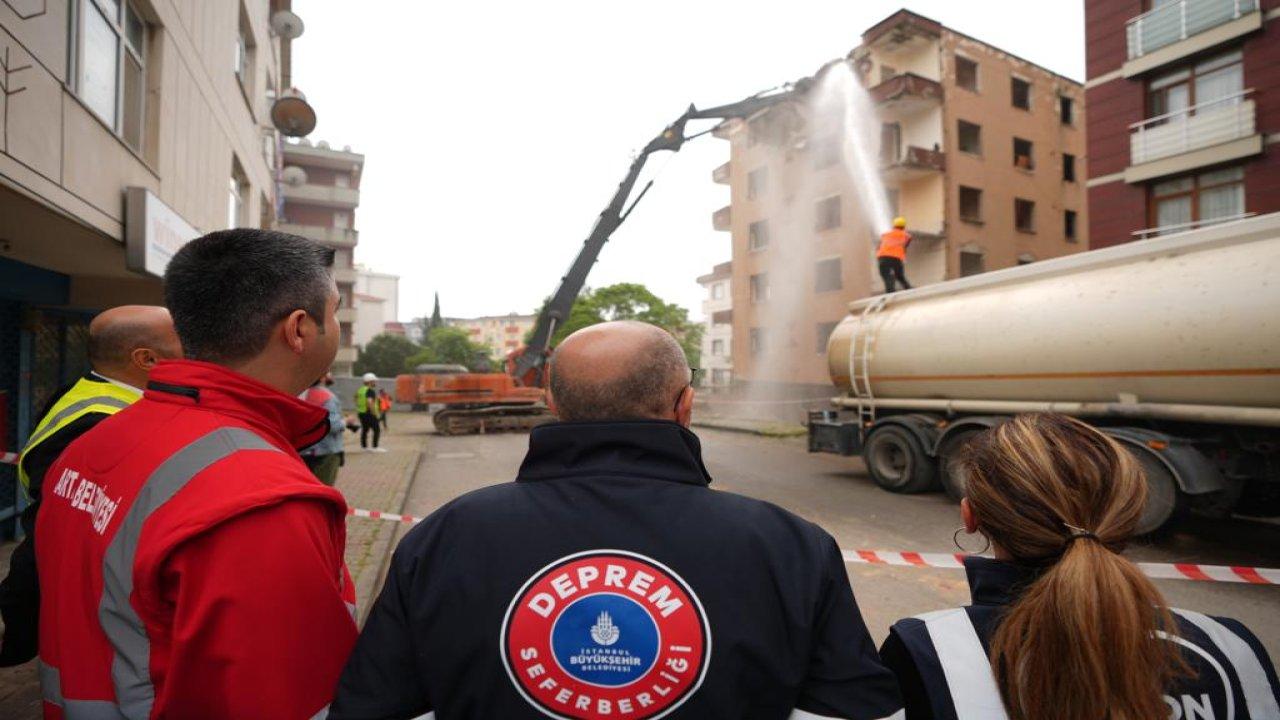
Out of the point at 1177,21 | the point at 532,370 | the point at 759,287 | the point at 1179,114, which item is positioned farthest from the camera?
the point at 759,287

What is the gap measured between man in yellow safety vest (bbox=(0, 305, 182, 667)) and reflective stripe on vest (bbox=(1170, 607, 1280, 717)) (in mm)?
2967

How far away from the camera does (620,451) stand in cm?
146

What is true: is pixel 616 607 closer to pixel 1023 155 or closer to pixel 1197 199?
pixel 1197 199

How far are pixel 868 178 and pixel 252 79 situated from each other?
2044 cm

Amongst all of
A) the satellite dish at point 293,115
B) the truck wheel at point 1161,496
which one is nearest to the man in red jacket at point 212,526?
the truck wheel at point 1161,496

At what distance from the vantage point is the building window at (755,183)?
30.2 meters

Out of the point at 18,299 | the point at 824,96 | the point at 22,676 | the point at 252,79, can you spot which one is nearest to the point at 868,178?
the point at 824,96

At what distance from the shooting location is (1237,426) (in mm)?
6582

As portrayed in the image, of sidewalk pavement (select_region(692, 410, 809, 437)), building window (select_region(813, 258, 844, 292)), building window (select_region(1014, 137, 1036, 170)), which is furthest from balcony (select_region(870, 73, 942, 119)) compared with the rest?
sidewalk pavement (select_region(692, 410, 809, 437))

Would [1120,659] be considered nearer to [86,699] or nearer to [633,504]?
[633,504]

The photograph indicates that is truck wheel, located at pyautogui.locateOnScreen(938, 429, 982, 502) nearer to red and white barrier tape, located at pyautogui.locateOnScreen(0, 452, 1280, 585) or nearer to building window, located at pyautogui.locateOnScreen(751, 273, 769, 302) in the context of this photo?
red and white barrier tape, located at pyautogui.locateOnScreen(0, 452, 1280, 585)

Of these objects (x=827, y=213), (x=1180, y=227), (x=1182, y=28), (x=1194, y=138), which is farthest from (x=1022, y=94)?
(x=1180, y=227)

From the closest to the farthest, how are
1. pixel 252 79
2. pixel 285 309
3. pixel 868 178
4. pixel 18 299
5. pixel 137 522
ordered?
pixel 137 522
pixel 285 309
pixel 18 299
pixel 252 79
pixel 868 178

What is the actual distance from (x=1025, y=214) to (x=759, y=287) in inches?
432
